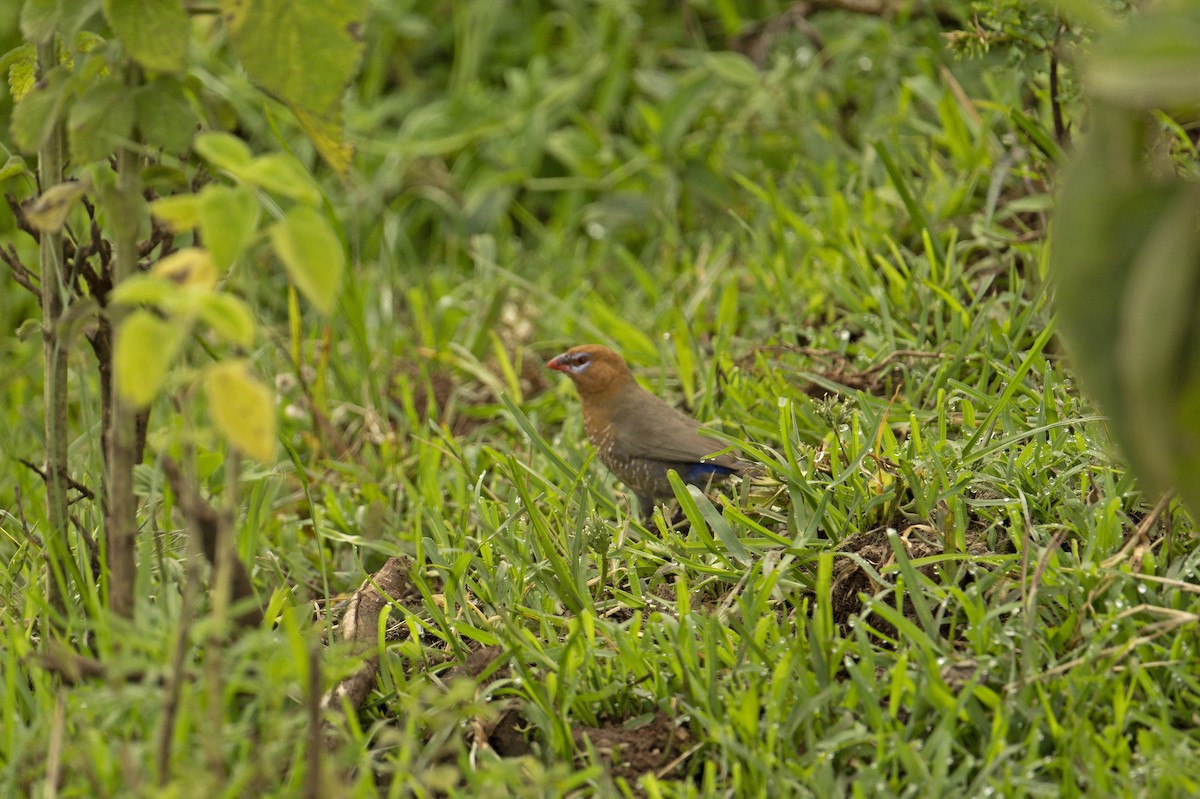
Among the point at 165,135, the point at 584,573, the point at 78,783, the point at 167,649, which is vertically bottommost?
the point at 584,573

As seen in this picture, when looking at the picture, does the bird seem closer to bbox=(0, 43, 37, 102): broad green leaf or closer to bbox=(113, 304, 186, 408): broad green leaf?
bbox=(0, 43, 37, 102): broad green leaf

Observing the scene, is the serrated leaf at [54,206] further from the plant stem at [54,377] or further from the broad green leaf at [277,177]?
the broad green leaf at [277,177]

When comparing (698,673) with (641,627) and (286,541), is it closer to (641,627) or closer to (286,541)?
(641,627)

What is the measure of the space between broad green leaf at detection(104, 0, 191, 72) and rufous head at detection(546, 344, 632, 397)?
7.47 ft

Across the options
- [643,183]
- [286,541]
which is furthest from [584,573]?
[643,183]

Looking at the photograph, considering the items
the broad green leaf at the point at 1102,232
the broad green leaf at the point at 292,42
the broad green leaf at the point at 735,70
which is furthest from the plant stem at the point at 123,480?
the broad green leaf at the point at 735,70

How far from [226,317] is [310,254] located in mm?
157

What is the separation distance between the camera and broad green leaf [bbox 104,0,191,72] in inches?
87.9

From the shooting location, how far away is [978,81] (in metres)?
5.39

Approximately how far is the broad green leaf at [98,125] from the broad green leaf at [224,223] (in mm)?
475

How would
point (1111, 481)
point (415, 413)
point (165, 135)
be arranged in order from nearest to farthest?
point (165, 135) → point (1111, 481) → point (415, 413)

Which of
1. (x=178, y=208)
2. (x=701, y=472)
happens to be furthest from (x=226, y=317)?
(x=701, y=472)

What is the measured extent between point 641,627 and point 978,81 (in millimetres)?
3416

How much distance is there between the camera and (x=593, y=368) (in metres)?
4.39
